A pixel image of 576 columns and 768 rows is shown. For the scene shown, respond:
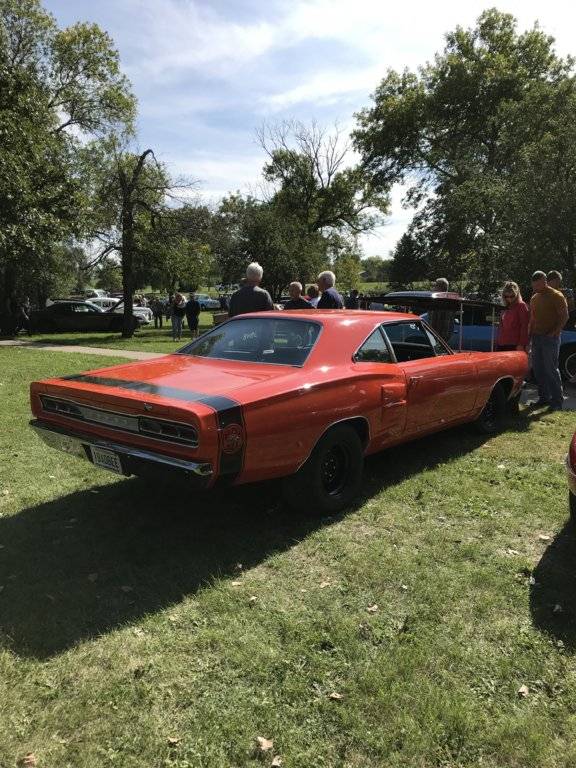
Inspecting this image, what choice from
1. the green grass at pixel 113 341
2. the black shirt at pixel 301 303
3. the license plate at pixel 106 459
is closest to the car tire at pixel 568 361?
the black shirt at pixel 301 303

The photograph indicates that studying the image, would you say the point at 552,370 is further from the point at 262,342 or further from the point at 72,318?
the point at 72,318

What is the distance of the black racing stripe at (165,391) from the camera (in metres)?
3.37

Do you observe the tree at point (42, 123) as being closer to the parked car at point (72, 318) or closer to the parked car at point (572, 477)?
the parked car at point (72, 318)

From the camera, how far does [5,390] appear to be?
9.06 m

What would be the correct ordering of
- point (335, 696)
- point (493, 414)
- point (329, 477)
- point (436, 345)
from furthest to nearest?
point (493, 414), point (436, 345), point (329, 477), point (335, 696)

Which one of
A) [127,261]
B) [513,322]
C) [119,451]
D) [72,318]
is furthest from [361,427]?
[72,318]

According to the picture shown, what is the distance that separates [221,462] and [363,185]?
130 ft

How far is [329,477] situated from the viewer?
429cm

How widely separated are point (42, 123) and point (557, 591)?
21.5 meters

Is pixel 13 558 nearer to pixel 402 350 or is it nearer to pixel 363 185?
pixel 402 350

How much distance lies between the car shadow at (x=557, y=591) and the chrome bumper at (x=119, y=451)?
198 cm

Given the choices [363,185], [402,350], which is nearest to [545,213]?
[402,350]

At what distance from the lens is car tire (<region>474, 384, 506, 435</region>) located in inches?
250

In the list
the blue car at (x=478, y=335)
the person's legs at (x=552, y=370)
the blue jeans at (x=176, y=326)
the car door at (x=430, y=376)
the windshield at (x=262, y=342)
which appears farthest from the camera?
the blue jeans at (x=176, y=326)
